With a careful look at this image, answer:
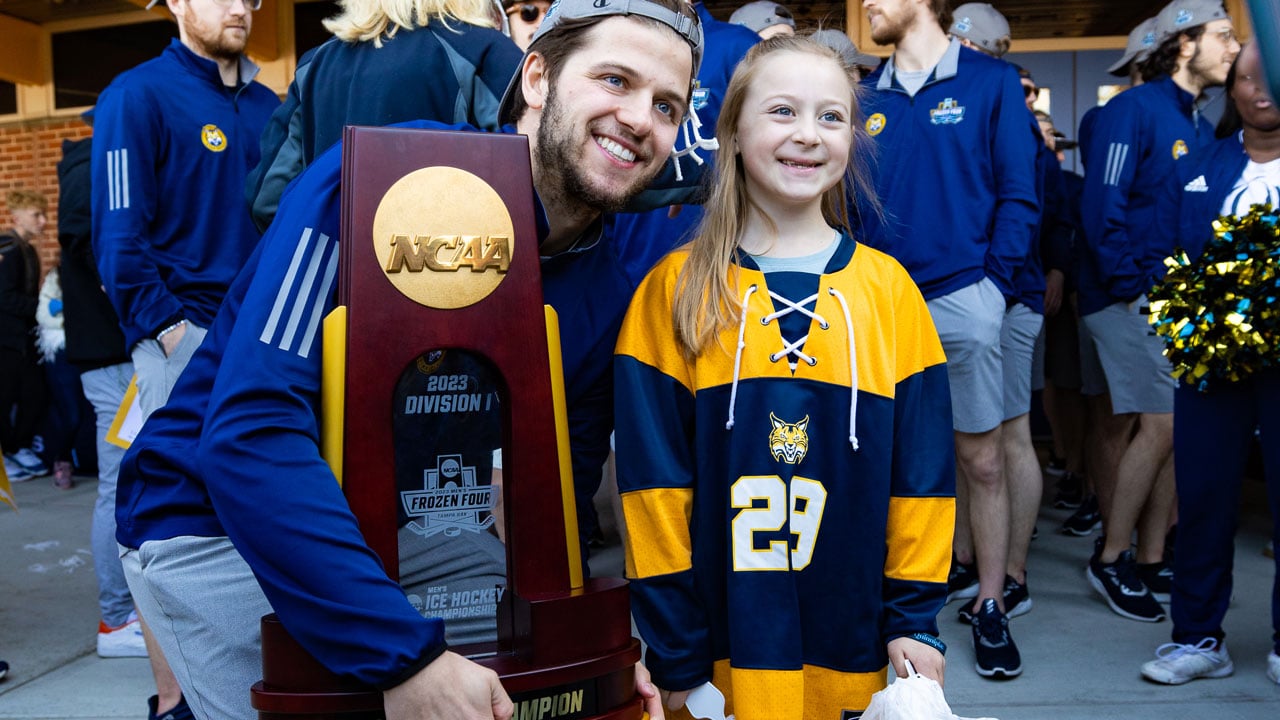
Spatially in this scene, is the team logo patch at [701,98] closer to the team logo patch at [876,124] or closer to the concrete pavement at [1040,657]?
the team logo patch at [876,124]

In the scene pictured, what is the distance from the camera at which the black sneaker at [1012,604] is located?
3.79 metres

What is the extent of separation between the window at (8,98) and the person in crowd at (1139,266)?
9.12 meters

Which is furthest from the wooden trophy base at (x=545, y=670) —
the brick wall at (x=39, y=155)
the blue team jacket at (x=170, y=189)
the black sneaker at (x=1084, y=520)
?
the brick wall at (x=39, y=155)

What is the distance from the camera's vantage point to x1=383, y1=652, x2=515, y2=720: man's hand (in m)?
1.20

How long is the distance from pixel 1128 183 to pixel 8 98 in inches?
372

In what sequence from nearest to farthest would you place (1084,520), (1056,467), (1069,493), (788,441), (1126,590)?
(788,441)
(1126,590)
(1084,520)
(1069,493)
(1056,467)

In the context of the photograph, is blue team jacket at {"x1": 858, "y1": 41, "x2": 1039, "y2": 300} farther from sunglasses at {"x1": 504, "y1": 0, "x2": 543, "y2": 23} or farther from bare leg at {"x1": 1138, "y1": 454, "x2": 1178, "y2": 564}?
sunglasses at {"x1": 504, "y1": 0, "x2": 543, "y2": 23}

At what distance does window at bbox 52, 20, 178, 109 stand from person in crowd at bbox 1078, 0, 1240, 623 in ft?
25.3

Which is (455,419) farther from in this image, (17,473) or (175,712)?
(17,473)

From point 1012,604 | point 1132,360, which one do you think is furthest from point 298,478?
point 1132,360

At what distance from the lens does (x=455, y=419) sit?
4.61 feet

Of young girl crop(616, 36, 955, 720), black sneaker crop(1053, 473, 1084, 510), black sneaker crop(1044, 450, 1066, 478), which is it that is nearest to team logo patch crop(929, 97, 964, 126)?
young girl crop(616, 36, 955, 720)

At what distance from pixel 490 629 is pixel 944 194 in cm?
248

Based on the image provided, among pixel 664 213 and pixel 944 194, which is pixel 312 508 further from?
pixel 944 194
